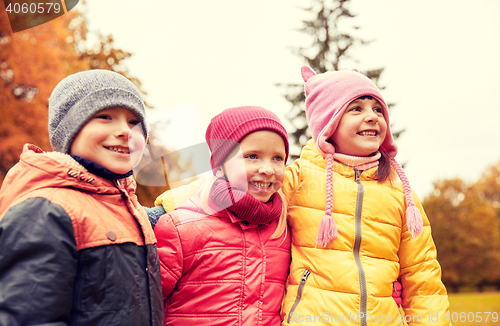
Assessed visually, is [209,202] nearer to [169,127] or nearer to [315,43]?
[169,127]

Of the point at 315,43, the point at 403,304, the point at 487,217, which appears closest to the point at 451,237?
the point at 487,217

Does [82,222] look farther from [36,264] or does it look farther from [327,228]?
[327,228]

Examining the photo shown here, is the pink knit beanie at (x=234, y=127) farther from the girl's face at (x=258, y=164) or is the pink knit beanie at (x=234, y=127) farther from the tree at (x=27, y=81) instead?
the tree at (x=27, y=81)

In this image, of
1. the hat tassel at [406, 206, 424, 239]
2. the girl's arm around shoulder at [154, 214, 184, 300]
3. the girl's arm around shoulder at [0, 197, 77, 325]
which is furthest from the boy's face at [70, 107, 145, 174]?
the hat tassel at [406, 206, 424, 239]

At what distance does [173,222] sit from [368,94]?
1447mm

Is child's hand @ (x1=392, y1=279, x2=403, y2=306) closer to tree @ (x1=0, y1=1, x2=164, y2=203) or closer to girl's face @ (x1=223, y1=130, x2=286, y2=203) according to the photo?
girl's face @ (x1=223, y1=130, x2=286, y2=203)

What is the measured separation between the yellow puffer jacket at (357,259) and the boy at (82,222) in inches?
34.5

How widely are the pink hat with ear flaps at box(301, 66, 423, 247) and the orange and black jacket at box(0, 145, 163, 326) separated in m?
1.05

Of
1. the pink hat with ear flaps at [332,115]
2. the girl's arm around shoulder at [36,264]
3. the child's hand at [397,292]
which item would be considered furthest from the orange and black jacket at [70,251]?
the child's hand at [397,292]

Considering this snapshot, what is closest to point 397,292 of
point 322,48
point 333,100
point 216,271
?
point 216,271

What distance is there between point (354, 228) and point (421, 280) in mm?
537

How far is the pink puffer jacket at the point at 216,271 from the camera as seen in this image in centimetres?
202

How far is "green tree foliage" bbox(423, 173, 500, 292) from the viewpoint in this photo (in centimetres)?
2109

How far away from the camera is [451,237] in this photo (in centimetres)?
2152
